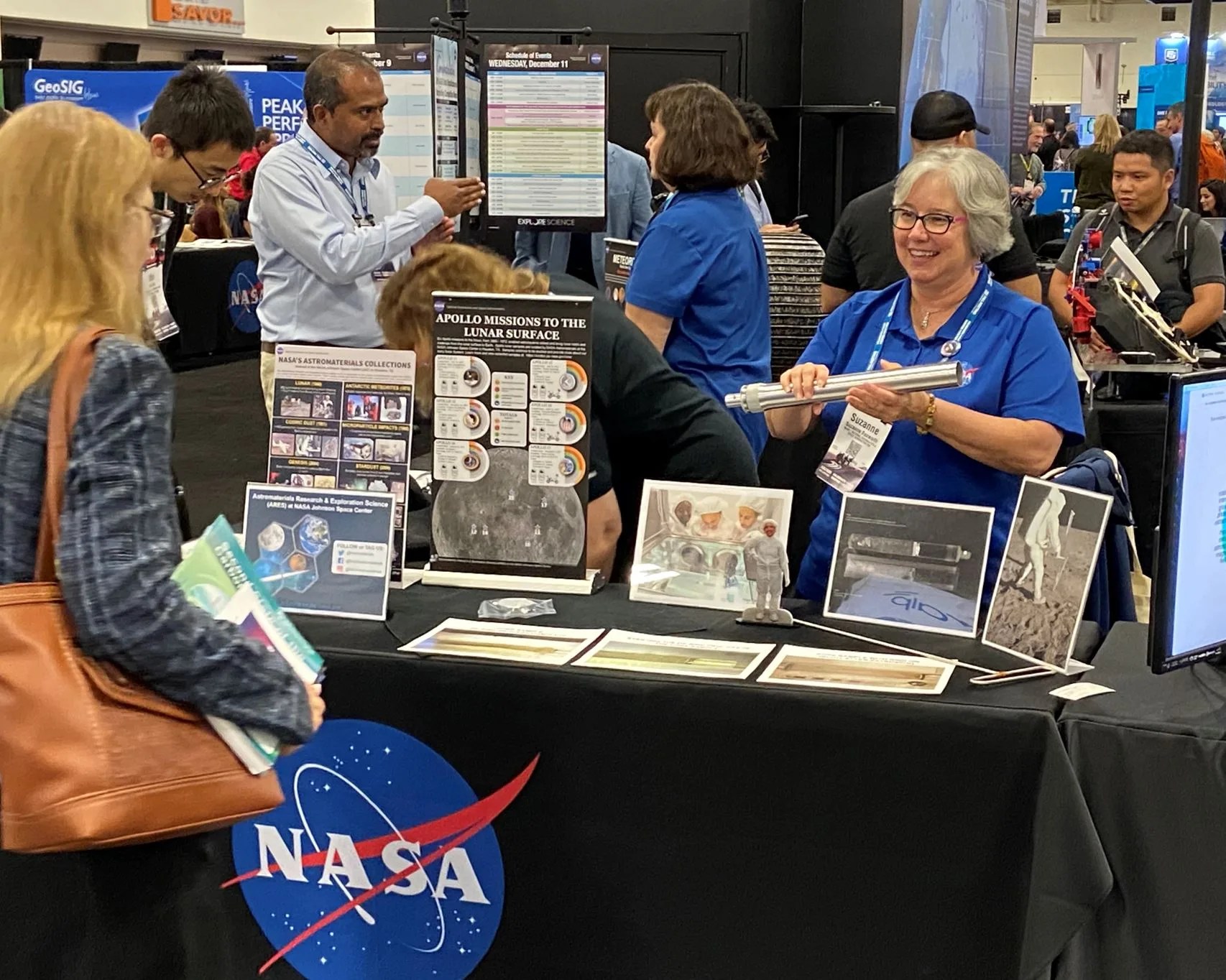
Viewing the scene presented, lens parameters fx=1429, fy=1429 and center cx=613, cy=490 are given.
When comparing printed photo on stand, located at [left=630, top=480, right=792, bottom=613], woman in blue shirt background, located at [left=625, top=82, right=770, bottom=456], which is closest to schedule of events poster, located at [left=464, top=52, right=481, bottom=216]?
woman in blue shirt background, located at [left=625, top=82, right=770, bottom=456]

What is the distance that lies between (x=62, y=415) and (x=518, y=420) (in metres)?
1.00

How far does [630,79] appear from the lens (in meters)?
8.32

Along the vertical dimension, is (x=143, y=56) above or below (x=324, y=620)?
above

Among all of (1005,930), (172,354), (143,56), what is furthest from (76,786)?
(143,56)

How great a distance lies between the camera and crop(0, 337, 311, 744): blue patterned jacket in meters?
1.31

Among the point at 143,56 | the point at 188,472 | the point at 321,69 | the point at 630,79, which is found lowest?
the point at 188,472

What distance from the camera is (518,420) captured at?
7.35ft

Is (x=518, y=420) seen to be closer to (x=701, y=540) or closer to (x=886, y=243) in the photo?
(x=701, y=540)

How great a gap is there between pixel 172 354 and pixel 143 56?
7.78 m

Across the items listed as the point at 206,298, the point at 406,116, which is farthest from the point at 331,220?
the point at 206,298

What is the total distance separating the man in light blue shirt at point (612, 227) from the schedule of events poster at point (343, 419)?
118 inches

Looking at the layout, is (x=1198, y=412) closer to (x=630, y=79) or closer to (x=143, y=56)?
(x=630, y=79)

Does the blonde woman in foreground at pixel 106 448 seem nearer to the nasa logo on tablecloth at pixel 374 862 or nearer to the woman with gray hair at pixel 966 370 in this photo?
the nasa logo on tablecloth at pixel 374 862

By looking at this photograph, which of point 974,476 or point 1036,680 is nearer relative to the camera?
point 1036,680
